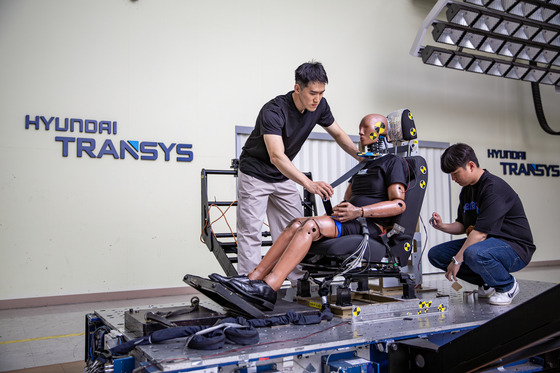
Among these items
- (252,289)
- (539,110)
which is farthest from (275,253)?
(539,110)

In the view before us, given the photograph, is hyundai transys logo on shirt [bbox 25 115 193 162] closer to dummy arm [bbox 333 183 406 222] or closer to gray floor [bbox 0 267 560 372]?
gray floor [bbox 0 267 560 372]

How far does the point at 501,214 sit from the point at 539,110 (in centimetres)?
693

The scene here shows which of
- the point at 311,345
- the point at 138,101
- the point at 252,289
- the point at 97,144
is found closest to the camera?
the point at 311,345

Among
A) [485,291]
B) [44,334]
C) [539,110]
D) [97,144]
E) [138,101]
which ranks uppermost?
[539,110]

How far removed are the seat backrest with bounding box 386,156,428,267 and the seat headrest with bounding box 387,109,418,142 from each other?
0.79ft

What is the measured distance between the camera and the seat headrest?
3238 mm

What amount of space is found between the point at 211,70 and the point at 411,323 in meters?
4.93

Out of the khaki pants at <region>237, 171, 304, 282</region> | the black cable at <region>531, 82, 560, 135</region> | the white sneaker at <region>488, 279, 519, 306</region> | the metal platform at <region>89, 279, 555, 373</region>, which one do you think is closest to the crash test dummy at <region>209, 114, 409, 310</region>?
the metal platform at <region>89, 279, 555, 373</region>

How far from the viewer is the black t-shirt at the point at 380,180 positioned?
9.61ft

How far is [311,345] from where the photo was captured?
200 cm

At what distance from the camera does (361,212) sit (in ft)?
9.09

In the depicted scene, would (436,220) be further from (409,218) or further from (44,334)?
(44,334)

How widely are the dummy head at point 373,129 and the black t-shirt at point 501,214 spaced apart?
0.84 m

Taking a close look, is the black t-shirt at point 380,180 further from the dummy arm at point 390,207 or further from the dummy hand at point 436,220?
the dummy hand at point 436,220
